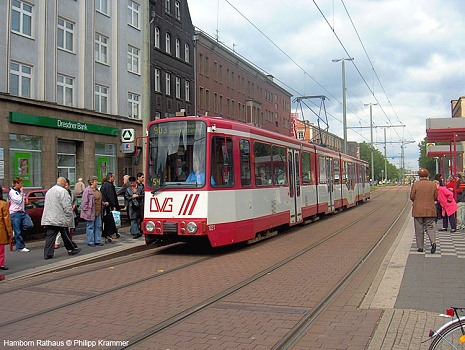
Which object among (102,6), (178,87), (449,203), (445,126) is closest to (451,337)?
(449,203)

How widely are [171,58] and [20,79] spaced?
17.3 meters

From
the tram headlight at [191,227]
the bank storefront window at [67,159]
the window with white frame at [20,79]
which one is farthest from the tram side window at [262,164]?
the bank storefront window at [67,159]

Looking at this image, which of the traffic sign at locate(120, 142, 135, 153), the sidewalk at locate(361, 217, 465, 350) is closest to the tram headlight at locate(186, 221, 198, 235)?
the traffic sign at locate(120, 142, 135, 153)

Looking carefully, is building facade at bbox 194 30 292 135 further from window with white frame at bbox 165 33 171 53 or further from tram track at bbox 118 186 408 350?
tram track at bbox 118 186 408 350

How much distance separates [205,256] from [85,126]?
1975cm

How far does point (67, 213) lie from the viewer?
34.3 ft

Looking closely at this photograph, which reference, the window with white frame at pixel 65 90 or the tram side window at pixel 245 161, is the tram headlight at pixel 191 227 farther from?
Result: the window with white frame at pixel 65 90

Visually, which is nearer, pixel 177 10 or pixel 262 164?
pixel 262 164

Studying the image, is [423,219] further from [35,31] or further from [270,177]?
[35,31]

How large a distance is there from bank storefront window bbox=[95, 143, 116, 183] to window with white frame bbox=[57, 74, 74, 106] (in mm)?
3406

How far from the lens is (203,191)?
10586mm

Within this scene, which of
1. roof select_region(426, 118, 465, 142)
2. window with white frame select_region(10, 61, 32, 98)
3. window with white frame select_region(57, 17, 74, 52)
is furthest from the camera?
window with white frame select_region(57, 17, 74, 52)

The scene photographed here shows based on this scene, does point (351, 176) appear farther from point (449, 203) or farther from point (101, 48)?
point (101, 48)

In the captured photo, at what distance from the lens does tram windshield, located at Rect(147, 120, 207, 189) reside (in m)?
10.8
